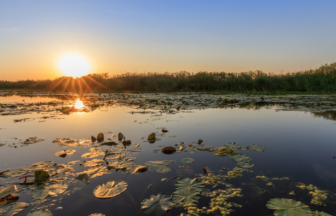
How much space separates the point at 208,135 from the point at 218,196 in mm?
1852

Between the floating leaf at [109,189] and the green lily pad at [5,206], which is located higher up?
the floating leaf at [109,189]

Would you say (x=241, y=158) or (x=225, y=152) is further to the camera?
(x=225, y=152)

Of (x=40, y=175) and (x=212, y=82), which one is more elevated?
(x=212, y=82)

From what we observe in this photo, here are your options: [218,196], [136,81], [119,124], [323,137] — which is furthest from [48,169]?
[136,81]

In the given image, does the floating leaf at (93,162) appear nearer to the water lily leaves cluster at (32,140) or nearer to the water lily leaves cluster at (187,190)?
the water lily leaves cluster at (187,190)

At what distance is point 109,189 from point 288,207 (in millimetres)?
1387

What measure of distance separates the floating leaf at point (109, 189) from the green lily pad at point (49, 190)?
307 mm

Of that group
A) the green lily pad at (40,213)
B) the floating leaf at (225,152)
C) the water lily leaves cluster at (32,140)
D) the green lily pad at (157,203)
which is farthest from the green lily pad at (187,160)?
the water lily leaves cluster at (32,140)

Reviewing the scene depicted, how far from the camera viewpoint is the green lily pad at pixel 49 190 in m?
1.54

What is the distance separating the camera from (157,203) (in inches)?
55.4

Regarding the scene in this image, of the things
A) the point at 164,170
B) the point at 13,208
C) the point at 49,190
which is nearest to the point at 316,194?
the point at 164,170

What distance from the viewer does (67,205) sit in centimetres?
141

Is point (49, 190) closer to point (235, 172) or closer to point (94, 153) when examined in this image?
point (94, 153)

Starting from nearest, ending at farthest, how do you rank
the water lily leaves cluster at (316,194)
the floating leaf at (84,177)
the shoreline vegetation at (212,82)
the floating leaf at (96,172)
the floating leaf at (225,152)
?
the water lily leaves cluster at (316,194) → the floating leaf at (84,177) → the floating leaf at (96,172) → the floating leaf at (225,152) → the shoreline vegetation at (212,82)
